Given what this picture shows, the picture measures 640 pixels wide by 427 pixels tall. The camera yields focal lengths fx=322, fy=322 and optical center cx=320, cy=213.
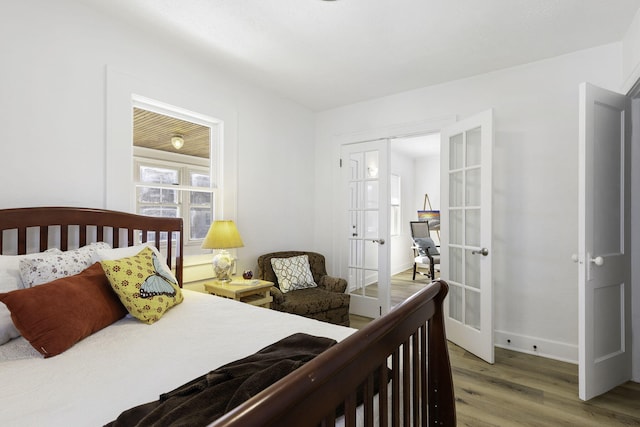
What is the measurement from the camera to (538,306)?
284cm

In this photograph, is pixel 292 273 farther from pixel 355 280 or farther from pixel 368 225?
pixel 368 225

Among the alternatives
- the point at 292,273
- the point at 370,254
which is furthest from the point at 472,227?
the point at 292,273

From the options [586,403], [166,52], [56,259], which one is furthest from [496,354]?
[166,52]

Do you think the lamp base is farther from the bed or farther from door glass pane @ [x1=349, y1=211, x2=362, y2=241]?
door glass pane @ [x1=349, y1=211, x2=362, y2=241]

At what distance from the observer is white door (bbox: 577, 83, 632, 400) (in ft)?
6.84

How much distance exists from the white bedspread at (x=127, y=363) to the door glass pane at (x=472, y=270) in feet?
5.93

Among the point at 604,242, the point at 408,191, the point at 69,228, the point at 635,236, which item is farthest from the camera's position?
the point at 408,191

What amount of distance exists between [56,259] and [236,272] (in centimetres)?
169

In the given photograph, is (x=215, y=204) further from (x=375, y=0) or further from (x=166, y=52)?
(x=375, y=0)

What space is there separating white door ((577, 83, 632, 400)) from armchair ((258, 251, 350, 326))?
1843mm

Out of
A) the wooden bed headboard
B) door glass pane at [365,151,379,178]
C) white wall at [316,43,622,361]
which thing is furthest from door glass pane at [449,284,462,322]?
the wooden bed headboard

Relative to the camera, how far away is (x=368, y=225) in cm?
389

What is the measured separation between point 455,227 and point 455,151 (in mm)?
743

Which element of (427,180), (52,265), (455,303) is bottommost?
(455,303)
